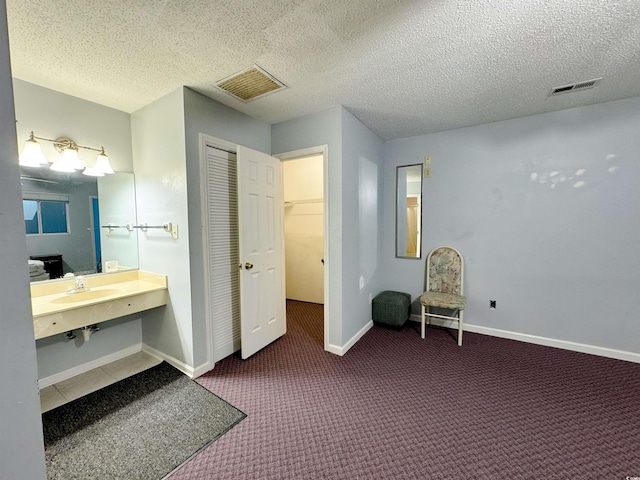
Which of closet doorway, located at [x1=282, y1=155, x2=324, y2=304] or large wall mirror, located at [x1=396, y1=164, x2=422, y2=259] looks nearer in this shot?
large wall mirror, located at [x1=396, y1=164, x2=422, y2=259]

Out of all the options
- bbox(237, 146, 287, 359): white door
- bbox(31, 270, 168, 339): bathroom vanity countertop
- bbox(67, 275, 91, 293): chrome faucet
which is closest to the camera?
bbox(31, 270, 168, 339): bathroom vanity countertop

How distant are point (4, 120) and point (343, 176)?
212 centimetres

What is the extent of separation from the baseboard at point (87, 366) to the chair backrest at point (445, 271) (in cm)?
340

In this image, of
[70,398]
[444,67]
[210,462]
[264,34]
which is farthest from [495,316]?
[70,398]

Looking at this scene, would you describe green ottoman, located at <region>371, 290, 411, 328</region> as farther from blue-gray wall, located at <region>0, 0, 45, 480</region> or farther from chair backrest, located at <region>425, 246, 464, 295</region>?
blue-gray wall, located at <region>0, 0, 45, 480</region>

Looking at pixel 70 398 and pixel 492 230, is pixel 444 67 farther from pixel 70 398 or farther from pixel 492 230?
pixel 70 398

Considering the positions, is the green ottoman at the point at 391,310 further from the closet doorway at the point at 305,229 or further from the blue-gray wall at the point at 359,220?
the closet doorway at the point at 305,229

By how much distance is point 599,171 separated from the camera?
2494 millimetres

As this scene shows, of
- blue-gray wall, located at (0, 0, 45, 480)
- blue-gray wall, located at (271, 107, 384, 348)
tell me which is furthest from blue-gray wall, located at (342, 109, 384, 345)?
blue-gray wall, located at (0, 0, 45, 480)

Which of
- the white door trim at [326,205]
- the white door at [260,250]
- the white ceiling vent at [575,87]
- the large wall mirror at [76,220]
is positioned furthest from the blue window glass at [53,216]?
the white ceiling vent at [575,87]

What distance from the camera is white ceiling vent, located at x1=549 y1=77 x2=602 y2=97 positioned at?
2061 millimetres

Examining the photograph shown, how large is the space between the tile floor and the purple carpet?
0.73 metres

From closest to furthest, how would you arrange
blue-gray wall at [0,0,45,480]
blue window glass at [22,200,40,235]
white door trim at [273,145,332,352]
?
blue-gray wall at [0,0,45,480]
blue window glass at [22,200,40,235]
white door trim at [273,145,332,352]

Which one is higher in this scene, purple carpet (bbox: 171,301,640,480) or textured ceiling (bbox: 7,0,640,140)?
textured ceiling (bbox: 7,0,640,140)
